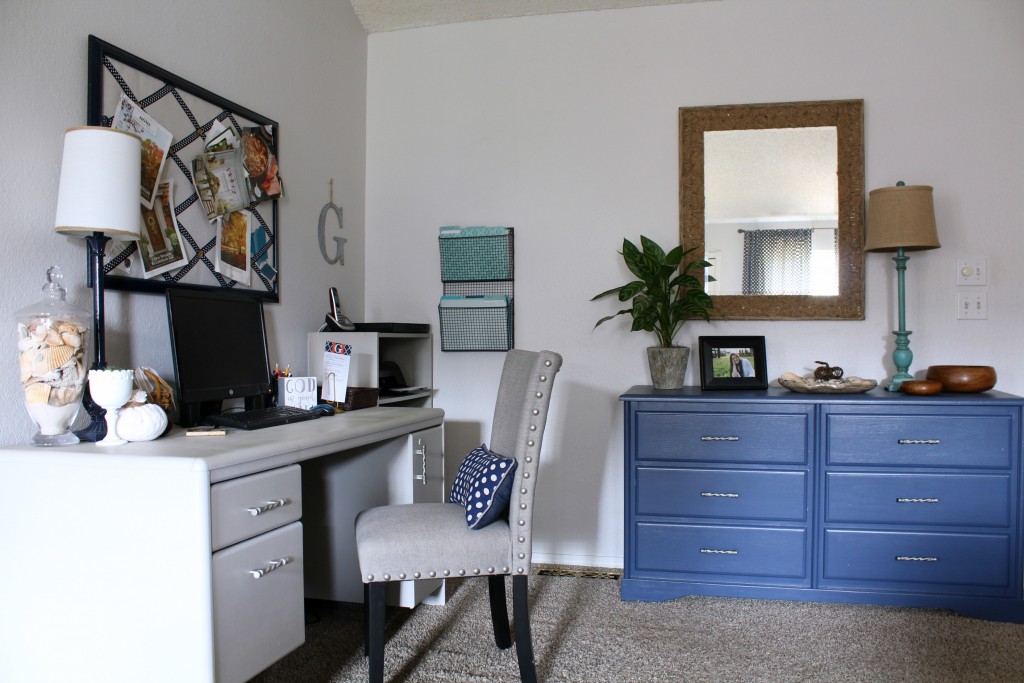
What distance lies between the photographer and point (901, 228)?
2.80 m

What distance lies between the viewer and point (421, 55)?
3.49m

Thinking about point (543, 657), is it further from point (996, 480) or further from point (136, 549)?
point (996, 480)

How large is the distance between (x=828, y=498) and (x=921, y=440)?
15.0 inches

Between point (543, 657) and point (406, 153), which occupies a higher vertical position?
point (406, 153)

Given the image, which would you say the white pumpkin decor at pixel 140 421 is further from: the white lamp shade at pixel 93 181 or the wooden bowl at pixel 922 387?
the wooden bowl at pixel 922 387

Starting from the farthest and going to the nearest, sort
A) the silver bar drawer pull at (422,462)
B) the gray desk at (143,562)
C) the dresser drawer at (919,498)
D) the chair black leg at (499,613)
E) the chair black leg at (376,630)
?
the dresser drawer at (919,498) < the silver bar drawer pull at (422,462) < the chair black leg at (499,613) < the chair black leg at (376,630) < the gray desk at (143,562)

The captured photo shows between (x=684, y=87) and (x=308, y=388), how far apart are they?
6.64 ft

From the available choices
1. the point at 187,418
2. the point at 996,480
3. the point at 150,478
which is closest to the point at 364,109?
the point at 187,418

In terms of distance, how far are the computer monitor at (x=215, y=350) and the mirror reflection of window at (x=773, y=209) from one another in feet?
6.11

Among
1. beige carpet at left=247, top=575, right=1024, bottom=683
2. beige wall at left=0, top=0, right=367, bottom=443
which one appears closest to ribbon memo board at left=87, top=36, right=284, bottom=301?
beige wall at left=0, top=0, right=367, bottom=443

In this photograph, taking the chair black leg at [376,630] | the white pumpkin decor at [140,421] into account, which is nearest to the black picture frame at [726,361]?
the chair black leg at [376,630]

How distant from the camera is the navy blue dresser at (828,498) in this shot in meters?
2.65

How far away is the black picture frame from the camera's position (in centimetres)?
304

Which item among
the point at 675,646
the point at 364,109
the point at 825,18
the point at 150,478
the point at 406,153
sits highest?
the point at 825,18
